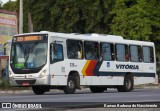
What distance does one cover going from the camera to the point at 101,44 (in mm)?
32688

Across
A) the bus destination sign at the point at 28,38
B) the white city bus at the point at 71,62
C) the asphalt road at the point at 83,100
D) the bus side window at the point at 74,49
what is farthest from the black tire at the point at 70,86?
the asphalt road at the point at 83,100

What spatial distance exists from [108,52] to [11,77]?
19.5 ft

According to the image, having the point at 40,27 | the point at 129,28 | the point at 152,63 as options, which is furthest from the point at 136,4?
the point at 152,63

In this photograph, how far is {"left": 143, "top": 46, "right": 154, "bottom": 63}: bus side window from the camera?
119 ft

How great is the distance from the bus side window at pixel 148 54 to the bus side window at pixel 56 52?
26.1 feet

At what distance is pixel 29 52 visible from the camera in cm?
2939

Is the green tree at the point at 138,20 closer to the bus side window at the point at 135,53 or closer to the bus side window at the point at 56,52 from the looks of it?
the bus side window at the point at 135,53

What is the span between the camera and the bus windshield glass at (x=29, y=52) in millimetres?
29141

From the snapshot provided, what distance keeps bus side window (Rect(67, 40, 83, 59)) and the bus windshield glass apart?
154 cm

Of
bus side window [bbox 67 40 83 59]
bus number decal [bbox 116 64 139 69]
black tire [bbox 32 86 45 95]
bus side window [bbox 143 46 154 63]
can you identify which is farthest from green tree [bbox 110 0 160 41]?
black tire [bbox 32 86 45 95]

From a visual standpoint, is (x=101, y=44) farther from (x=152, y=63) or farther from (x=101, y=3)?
(x=101, y=3)

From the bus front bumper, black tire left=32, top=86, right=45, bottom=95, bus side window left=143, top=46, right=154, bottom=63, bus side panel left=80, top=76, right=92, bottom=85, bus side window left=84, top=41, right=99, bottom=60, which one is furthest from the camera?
bus side window left=143, top=46, right=154, bottom=63

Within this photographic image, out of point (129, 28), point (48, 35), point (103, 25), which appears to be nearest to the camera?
point (48, 35)

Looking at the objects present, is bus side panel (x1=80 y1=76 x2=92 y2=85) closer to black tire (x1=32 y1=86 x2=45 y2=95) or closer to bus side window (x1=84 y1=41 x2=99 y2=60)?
bus side window (x1=84 y1=41 x2=99 y2=60)
